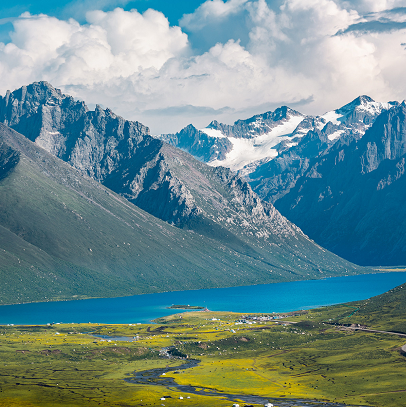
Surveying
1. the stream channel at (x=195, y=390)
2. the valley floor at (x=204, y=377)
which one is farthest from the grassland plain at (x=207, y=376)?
the stream channel at (x=195, y=390)

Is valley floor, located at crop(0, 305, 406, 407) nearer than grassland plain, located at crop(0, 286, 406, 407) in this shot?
Yes

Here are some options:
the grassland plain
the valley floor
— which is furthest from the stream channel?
the grassland plain

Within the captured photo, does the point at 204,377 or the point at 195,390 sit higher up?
the point at 204,377

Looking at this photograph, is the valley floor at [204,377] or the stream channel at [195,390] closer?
the stream channel at [195,390]

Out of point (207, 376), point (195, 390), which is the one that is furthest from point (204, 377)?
point (195, 390)

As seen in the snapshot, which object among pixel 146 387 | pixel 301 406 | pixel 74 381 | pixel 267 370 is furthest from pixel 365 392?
pixel 74 381

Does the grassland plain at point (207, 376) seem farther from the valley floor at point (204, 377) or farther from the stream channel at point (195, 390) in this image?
the stream channel at point (195, 390)

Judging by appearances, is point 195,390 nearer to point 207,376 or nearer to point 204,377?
point 204,377

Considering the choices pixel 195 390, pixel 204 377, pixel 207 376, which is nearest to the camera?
pixel 195 390

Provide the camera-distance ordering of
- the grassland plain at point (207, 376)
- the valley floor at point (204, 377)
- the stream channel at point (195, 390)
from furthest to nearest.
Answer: the grassland plain at point (207, 376) < the valley floor at point (204, 377) < the stream channel at point (195, 390)

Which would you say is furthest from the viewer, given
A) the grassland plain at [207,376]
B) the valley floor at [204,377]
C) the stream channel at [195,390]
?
the grassland plain at [207,376]

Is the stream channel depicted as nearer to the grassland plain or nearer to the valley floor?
the valley floor

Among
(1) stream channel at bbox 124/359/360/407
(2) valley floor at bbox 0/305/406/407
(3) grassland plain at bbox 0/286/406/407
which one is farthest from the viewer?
(3) grassland plain at bbox 0/286/406/407

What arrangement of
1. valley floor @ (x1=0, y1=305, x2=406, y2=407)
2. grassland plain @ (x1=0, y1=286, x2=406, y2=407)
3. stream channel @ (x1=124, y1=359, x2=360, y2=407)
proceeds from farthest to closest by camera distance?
grassland plain @ (x1=0, y1=286, x2=406, y2=407) → valley floor @ (x1=0, y1=305, x2=406, y2=407) → stream channel @ (x1=124, y1=359, x2=360, y2=407)
